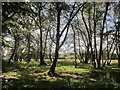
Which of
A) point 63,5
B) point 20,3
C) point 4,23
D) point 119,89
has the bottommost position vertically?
point 119,89

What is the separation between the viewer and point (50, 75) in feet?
73.5

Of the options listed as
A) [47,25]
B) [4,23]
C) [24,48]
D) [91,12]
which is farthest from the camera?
[24,48]

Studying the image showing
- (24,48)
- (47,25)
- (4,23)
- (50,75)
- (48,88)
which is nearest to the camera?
(48,88)

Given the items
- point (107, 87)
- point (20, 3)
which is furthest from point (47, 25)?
point (107, 87)

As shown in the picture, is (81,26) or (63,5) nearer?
(63,5)

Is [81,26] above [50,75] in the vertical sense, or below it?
above

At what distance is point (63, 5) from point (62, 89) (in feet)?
40.5

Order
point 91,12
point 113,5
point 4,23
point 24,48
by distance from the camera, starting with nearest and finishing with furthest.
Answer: point 4,23 → point 113,5 → point 91,12 → point 24,48

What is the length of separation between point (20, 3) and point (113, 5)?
18.5 m

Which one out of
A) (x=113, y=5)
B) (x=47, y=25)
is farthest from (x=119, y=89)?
(x=47, y=25)

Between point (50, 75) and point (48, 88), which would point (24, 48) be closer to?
point (50, 75)

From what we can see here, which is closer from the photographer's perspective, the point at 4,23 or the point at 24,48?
the point at 4,23

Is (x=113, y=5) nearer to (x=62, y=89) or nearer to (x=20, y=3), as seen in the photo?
(x=20, y=3)

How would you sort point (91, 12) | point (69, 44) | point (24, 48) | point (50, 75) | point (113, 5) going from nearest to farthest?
point (50, 75) < point (113, 5) < point (91, 12) < point (69, 44) < point (24, 48)
